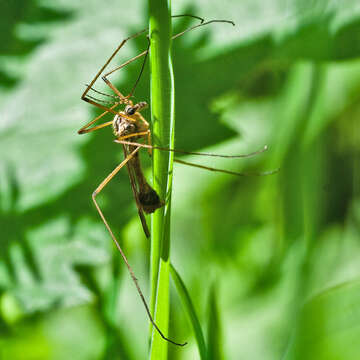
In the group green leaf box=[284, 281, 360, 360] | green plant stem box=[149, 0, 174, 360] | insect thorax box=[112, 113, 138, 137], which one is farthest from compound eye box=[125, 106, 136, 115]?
green leaf box=[284, 281, 360, 360]

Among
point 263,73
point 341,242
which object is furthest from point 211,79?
point 341,242

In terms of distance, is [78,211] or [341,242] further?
[78,211]

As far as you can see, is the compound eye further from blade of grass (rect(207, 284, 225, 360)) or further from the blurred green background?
blade of grass (rect(207, 284, 225, 360))

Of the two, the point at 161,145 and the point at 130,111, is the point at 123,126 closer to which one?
the point at 130,111

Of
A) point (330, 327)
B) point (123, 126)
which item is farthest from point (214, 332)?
point (123, 126)

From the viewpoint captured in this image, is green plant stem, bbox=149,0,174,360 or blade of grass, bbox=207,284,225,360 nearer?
green plant stem, bbox=149,0,174,360

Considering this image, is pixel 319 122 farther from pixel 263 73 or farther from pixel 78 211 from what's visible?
pixel 78 211
